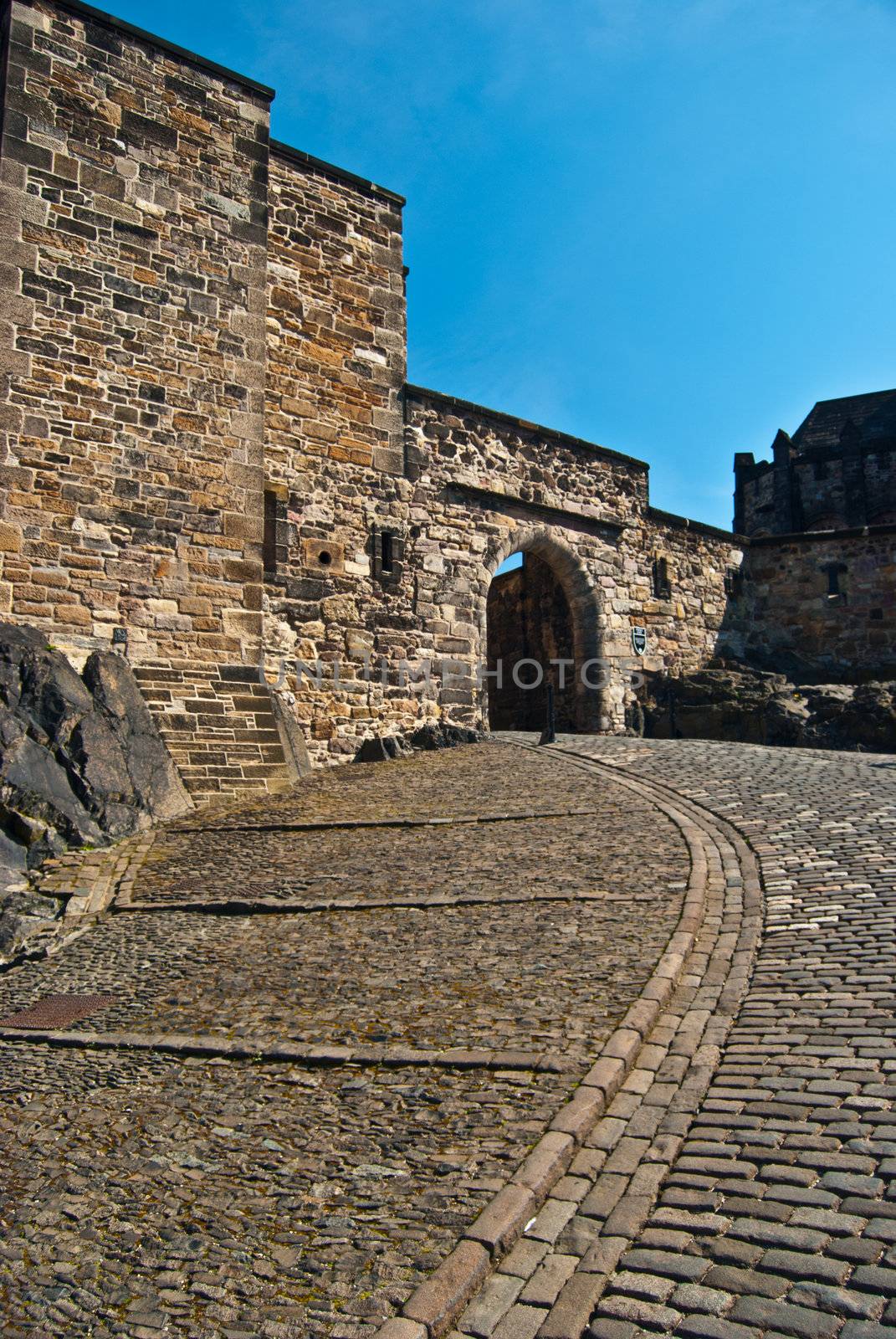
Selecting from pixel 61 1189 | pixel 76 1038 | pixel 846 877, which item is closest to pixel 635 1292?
pixel 61 1189

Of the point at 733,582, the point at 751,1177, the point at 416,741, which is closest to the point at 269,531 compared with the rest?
the point at 416,741

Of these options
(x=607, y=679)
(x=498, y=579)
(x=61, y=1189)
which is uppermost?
(x=498, y=579)

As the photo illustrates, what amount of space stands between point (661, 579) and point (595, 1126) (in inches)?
600

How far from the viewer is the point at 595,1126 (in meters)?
4.04

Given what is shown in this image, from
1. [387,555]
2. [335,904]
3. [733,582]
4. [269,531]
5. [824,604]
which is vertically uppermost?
[733,582]

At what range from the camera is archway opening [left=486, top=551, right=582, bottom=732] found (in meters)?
18.1

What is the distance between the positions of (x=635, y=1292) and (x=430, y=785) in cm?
801

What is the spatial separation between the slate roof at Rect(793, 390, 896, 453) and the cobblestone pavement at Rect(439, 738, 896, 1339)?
99.3 ft

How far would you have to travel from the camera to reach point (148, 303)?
39.9 ft

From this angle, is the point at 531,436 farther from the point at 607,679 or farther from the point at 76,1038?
the point at 76,1038

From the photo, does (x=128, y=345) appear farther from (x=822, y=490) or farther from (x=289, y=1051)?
(x=822, y=490)

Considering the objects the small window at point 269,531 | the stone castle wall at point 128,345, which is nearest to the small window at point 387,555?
the small window at point 269,531

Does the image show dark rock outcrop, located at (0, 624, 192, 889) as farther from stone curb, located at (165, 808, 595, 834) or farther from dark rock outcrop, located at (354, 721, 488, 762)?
dark rock outcrop, located at (354, 721, 488, 762)

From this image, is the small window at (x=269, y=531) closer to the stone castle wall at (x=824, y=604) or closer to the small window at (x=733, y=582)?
the small window at (x=733, y=582)
